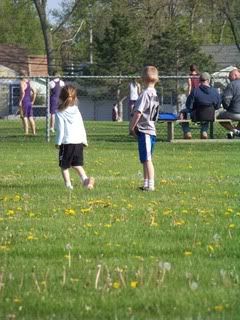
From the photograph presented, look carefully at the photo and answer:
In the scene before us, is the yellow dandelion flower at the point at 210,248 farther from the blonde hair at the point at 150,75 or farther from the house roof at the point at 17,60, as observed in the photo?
the house roof at the point at 17,60

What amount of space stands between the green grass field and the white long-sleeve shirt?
2.07 feet

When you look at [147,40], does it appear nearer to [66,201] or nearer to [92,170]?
[92,170]

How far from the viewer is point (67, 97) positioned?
12.6 metres

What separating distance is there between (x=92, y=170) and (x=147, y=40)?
41356 millimetres

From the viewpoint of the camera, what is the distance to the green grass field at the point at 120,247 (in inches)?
228

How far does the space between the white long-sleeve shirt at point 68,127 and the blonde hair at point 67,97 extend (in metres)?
0.06

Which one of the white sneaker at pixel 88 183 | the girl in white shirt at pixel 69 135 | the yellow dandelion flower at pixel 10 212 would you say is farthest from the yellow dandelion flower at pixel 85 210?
the girl in white shirt at pixel 69 135

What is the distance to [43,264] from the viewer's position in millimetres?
7039

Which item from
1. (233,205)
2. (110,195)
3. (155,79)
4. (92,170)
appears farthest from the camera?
(92,170)

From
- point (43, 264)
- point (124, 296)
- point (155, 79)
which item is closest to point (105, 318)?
point (124, 296)

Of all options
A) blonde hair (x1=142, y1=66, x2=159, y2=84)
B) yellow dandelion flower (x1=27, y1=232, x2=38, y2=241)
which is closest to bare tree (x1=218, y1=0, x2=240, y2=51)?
blonde hair (x1=142, y1=66, x2=159, y2=84)

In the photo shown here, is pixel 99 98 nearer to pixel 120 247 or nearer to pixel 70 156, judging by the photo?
pixel 70 156

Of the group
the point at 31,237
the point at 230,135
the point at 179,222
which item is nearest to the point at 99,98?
the point at 230,135

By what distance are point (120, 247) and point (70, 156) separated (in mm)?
4966
